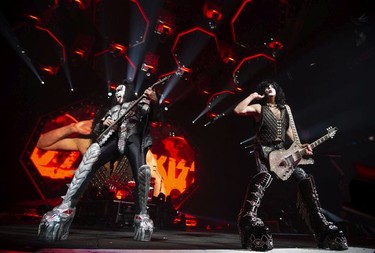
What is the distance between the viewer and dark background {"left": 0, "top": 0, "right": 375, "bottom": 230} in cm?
681

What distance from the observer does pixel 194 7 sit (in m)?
7.55

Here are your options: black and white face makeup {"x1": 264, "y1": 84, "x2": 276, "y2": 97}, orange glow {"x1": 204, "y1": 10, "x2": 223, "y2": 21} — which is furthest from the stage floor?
orange glow {"x1": 204, "y1": 10, "x2": 223, "y2": 21}

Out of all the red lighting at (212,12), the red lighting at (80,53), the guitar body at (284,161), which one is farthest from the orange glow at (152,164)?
the guitar body at (284,161)

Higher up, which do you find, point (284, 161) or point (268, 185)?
point (284, 161)

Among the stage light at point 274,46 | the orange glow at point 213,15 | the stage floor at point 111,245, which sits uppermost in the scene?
the orange glow at point 213,15

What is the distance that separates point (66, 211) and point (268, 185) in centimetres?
223

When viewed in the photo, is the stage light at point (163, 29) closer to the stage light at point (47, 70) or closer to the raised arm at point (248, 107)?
the stage light at point (47, 70)

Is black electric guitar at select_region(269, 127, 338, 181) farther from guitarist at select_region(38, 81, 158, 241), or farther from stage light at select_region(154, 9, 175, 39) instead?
stage light at select_region(154, 9, 175, 39)

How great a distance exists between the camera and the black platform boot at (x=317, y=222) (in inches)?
115

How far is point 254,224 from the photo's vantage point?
2.73m

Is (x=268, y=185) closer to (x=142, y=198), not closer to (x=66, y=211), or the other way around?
(x=142, y=198)

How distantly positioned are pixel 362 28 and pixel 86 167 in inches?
307

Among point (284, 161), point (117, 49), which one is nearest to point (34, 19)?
point (117, 49)

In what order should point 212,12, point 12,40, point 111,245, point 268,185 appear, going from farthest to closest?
point 212,12
point 12,40
point 268,185
point 111,245
